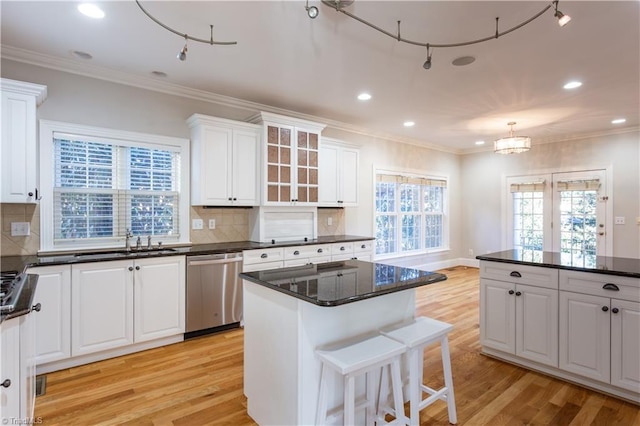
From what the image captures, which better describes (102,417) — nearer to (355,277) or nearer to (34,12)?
(355,277)

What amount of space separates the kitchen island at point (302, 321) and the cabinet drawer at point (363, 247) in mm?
2368

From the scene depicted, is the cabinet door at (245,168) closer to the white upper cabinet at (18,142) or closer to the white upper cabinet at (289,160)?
the white upper cabinet at (289,160)

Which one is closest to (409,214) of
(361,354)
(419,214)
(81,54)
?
(419,214)

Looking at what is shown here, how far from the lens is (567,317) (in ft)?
8.47

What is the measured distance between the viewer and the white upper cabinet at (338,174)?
480 centimetres

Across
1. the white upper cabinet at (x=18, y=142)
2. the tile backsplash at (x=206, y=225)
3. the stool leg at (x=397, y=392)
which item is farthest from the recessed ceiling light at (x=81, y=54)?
the stool leg at (x=397, y=392)

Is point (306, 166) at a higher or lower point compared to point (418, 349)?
higher

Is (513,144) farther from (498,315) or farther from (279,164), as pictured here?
(279,164)

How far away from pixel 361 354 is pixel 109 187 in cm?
310

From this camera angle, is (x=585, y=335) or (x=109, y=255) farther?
(x=109, y=255)

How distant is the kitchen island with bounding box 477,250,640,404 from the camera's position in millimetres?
2340

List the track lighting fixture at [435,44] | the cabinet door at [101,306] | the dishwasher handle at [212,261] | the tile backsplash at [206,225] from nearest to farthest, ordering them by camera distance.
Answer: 1. the track lighting fixture at [435,44]
2. the cabinet door at [101,306]
3. the tile backsplash at [206,225]
4. the dishwasher handle at [212,261]

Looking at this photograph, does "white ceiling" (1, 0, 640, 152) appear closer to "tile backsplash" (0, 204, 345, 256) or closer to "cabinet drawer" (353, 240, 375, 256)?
"tile backsplash" (0, 204, 345, 256)

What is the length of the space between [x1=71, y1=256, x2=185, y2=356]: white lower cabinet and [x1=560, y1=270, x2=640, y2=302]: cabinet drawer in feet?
11.0
